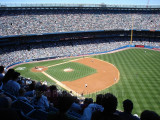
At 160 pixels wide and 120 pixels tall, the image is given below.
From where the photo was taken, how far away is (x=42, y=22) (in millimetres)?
45688

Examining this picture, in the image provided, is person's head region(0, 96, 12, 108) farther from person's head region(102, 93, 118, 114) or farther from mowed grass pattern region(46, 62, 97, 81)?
mowed grass pattern region(46, 62, 97, 81)

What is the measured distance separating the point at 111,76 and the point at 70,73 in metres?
8.78

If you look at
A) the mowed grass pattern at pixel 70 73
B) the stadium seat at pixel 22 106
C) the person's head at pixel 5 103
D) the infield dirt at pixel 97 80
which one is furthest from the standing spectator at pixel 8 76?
the mowed grass pattern at pixel 70 73

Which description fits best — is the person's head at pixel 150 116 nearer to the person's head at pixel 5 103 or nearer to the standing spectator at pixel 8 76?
the person's head at pixel 5 103

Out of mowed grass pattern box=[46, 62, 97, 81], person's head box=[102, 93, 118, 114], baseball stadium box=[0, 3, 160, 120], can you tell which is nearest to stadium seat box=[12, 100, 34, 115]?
person's head box=[102, 93, 118, 114]

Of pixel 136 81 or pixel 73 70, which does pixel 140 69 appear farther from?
pixel 73 70

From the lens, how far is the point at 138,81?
24891mm

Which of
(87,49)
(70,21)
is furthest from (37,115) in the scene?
(70,21)

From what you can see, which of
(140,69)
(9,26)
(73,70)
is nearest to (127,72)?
(140,69)

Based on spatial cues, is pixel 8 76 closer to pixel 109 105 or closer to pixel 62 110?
pixel 62 110

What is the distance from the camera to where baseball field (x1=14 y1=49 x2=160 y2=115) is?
2016cm

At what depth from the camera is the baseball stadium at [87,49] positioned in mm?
23516

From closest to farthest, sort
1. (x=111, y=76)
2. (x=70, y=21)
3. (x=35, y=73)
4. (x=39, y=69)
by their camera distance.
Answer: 1. (x=111, y=76)
2. (x=35, y=73)
3. (x=39, y=69)
4. (x=70, y=21)

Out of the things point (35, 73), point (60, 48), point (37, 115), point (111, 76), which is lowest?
point (111, 76)
